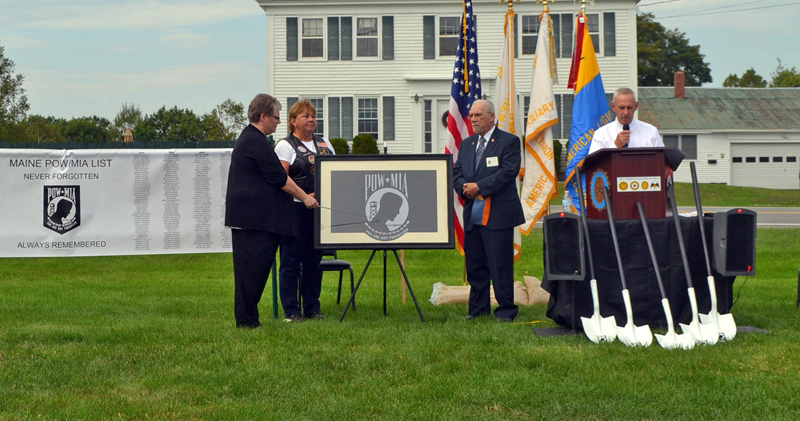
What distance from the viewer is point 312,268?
7891 mm

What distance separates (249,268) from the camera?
23.0ft

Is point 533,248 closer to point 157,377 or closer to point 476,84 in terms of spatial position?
point 476,84

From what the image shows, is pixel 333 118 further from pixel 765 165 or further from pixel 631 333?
pixel 631 333

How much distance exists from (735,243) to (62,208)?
7727mm

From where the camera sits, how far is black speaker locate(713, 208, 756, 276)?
6.51 metres

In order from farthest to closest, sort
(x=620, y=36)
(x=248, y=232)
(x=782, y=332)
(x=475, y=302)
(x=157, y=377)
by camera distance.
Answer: (x=620, y=36)
(x=475, y=302)
(x=248, y=232)
(x=782, y=332)
(x=157, y=377)

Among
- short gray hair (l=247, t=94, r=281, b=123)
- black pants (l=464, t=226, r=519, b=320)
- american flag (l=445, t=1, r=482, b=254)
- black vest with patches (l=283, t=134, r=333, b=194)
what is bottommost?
black pants (l=464, t=226, r=519, b=320)

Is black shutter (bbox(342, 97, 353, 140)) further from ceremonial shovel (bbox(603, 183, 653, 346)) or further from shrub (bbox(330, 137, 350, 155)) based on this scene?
ceremonial shovel (bbox(603, 183, 653, 346))

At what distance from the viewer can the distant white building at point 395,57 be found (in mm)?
28625

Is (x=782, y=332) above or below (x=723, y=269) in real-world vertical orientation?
below

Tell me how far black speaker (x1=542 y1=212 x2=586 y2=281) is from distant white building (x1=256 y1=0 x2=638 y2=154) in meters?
22.0

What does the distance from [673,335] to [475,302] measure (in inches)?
84.5

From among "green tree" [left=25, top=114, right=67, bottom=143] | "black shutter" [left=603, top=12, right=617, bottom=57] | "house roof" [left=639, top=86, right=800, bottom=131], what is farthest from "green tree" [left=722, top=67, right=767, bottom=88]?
"green tree" [left=25, top=114, right=67, bottom=143]

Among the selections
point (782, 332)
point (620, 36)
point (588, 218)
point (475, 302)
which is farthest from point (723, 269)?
point (620, 36)
